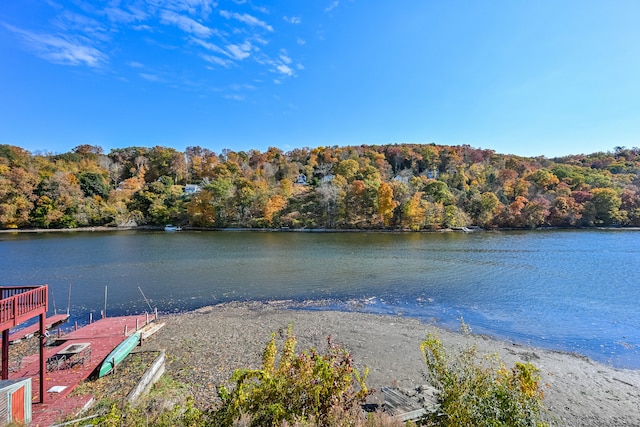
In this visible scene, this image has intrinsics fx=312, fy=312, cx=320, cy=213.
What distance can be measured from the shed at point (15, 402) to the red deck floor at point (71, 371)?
37 centimetres

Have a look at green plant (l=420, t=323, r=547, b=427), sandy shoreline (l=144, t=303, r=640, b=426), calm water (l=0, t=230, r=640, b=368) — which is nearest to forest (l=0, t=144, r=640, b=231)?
calm water (l=0, t=230, r=640, b=368)

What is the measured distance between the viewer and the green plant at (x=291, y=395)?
4.38 metres

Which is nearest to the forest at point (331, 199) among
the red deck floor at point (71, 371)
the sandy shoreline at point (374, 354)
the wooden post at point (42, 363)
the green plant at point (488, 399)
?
the sandy shoreline at point (374, 354)

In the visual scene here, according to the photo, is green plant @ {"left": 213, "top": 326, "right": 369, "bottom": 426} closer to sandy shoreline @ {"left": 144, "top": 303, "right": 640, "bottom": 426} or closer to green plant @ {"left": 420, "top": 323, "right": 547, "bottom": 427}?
green plant @ {"left": 420, "top": 323, "right": 547, "bottom": 427}

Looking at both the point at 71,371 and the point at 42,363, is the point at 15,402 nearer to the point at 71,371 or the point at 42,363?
the point at 42,363

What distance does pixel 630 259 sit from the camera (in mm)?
29578

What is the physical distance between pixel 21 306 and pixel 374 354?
10.5 meters

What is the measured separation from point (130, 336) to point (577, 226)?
79.4 m

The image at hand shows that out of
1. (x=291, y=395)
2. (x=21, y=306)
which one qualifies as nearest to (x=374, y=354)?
(x=291, y=395)

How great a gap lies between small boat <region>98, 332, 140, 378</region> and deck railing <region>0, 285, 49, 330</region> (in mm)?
2464

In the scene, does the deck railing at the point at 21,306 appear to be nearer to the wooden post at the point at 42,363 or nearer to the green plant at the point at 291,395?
the wooden post at the point at 42,363

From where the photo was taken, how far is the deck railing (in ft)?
23.7

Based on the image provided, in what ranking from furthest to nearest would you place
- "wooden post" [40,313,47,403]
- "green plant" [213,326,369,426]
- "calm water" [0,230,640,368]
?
"calm water" [0,230,640,368] → "wooden post" [40,313,47,403] → "green plant" [213,326,369,426]

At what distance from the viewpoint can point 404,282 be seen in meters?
22.4
